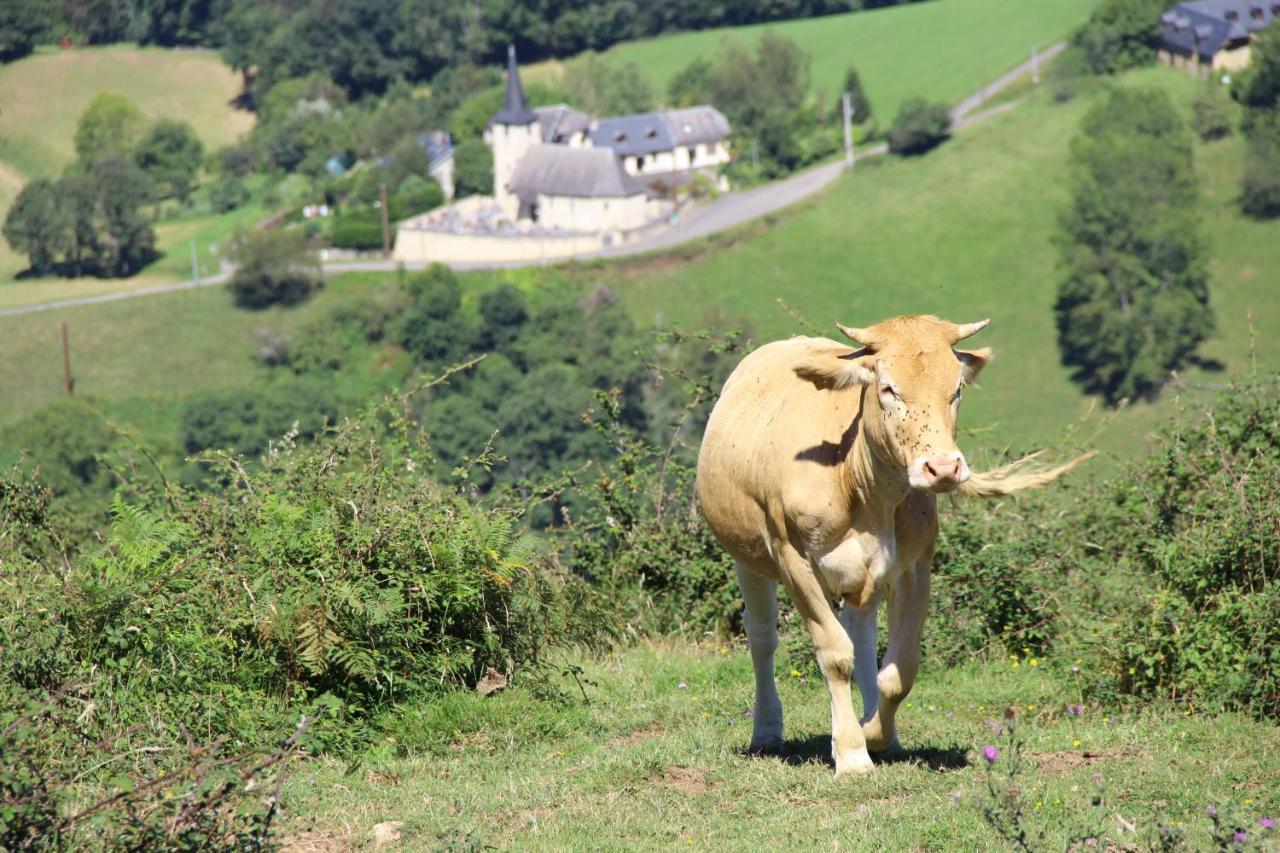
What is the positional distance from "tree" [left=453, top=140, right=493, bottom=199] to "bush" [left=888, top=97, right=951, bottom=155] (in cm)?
3191

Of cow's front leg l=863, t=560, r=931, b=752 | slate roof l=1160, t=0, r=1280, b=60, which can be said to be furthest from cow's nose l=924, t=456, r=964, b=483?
slate roof l=1160, t=0, r=1280, b=60

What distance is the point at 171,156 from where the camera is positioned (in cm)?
13750

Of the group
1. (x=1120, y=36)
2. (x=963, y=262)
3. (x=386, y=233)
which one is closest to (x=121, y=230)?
(x=386, y=233)

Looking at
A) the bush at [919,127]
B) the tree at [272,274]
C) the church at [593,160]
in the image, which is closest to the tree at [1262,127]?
the bush at [919,127]

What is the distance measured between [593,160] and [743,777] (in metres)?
109

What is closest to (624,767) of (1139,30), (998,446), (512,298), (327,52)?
(998,446)

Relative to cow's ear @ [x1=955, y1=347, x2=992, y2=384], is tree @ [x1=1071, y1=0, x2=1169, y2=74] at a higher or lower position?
lower

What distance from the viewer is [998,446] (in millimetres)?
13469

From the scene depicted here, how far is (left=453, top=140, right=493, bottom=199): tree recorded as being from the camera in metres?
125

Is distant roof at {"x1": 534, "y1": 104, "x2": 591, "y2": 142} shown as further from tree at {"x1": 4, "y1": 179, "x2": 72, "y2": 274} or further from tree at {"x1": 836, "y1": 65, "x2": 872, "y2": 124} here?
tree at {"x1": 4, "y1": 179, "x2": 72, "y2": 274}

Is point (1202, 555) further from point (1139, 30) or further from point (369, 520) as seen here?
point (1139, 30)

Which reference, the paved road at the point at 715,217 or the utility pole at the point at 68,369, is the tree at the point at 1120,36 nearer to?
the paved road at the point at 715,217

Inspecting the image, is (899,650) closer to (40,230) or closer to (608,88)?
(40,230)

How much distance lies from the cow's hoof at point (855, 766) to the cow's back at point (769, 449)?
3.80 feet
